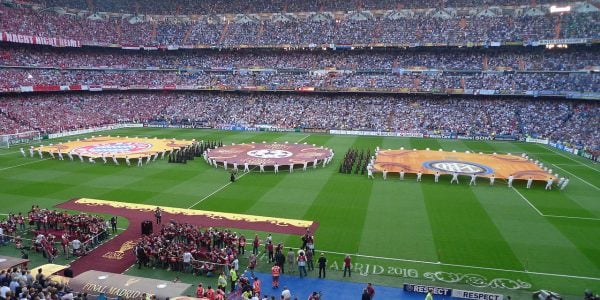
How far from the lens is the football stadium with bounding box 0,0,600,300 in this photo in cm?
1966

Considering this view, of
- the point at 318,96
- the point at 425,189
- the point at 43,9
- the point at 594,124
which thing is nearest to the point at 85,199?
the point at 425,189

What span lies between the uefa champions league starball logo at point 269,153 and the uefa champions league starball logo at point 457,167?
14267mm

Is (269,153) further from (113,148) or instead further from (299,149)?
(113,148)

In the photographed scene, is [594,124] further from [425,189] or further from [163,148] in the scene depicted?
[163,148]

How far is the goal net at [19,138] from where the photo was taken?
5154 centimetres

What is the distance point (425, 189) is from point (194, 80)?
57.2 meters

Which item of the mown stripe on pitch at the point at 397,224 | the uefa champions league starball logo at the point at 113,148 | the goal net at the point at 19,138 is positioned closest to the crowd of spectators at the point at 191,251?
the mown stripe on pitch at the point at 397,224

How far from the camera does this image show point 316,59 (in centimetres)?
7762

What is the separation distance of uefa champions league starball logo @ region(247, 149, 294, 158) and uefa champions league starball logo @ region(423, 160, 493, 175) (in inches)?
562

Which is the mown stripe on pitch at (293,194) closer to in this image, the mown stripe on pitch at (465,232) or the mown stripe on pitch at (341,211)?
the mown stripe on pitch at (341,211)

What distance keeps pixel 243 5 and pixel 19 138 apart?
5027 cm

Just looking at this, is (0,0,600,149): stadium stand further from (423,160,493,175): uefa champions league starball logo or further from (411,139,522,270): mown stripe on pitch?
(411,139,522,270): mown stripe on pitch

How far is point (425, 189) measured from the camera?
33188 millimetres

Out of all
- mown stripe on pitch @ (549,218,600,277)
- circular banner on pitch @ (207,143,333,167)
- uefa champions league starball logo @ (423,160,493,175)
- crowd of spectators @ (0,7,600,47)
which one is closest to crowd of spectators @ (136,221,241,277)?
mown stripe on pitch @ (549,218,600,277)
